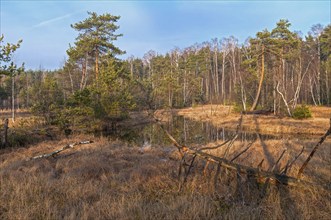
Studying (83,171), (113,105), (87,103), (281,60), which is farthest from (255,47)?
(83,171)

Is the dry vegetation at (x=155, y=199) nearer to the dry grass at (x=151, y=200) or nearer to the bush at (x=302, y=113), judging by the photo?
the dry grass at (x=151, y=200)

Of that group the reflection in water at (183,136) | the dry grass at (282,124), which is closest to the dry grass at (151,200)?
the reflection in water at (183,136)

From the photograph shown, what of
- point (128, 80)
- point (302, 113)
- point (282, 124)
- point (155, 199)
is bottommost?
point (155, 199)

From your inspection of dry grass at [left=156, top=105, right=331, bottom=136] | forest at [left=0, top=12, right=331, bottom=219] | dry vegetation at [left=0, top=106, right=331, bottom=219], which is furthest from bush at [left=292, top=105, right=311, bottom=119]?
dry vegetation at [left=0, top=106, right=331, bottom=219]

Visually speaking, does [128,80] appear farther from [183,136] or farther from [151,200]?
[151,200]

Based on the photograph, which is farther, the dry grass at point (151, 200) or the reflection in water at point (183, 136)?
the reflection in water at point (183, 136)

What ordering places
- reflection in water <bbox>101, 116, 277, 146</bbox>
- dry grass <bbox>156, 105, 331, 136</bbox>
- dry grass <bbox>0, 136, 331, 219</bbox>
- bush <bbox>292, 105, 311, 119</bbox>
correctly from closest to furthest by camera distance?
dry grass <bbox>0, 136, 331, 219</bbox> < reflection in water <bbox>101, 116, 277, 146</bbox> < dry grass <bbox>156, 105, 331, 136</bbox> < bush <bbox>292, 105, 311, 119</bbox>

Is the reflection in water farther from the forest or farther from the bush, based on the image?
→ the bush

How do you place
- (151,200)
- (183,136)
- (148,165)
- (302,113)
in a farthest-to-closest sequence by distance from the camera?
(302,113), (183,136), (148,165), (151,200)

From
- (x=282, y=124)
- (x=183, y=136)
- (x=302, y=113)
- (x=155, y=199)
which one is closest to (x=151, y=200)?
(x=155, y=199)

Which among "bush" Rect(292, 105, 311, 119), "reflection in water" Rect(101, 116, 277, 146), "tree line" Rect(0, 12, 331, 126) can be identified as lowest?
"reflection in water" Rect(101, 116, 277, 146)

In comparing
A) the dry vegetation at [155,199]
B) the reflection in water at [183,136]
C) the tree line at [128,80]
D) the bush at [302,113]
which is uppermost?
the tree line at [128,80]

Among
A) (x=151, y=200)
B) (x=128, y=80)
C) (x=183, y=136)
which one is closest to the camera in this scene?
(x=151, y=200)

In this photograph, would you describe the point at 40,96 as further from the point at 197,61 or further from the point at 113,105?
the point at 197,61
